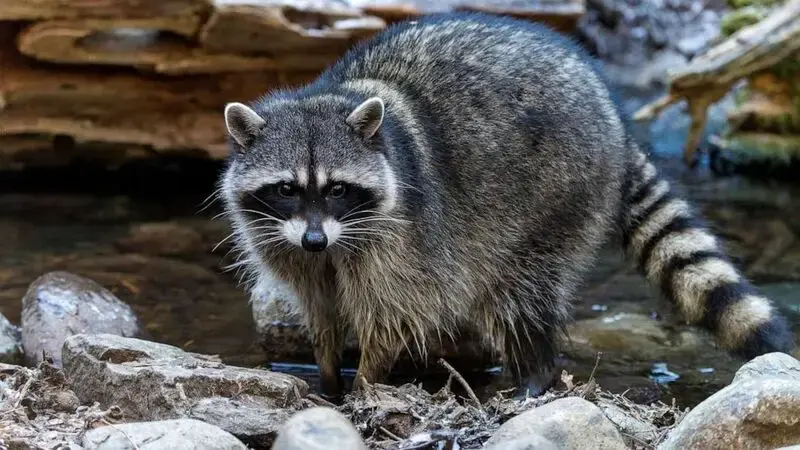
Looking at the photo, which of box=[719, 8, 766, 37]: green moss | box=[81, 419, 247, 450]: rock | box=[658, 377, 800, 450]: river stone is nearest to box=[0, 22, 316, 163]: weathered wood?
box=[719, 8, 766, 37]: green moss

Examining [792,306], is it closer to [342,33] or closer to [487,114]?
[487,114]

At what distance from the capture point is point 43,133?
6.50 m

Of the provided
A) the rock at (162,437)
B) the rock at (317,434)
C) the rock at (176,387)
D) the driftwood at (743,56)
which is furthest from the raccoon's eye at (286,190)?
the driftwood at (743,56)

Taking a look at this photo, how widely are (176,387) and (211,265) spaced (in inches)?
113

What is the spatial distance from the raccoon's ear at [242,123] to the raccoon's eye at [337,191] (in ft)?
1.20

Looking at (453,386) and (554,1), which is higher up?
(554,1)

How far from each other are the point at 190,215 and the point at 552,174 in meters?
3.51

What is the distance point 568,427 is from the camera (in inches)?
104

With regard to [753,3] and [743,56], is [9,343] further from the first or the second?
[753,3]

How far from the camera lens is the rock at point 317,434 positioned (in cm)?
212

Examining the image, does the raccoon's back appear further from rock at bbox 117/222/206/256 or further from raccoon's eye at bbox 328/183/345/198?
rock at bbox 117/222/206/256

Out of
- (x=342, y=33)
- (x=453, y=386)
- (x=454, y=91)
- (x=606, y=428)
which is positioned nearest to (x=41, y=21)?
(x=342, y=33)

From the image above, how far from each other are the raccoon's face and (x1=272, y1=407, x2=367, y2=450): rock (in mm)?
1280

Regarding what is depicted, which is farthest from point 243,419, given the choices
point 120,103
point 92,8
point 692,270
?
point 120,103
